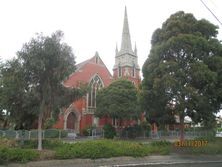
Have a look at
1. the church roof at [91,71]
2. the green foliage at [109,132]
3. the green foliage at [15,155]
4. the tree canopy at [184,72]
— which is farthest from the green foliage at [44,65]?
the church roof at [91,71]

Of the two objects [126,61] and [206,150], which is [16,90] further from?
[126,61]

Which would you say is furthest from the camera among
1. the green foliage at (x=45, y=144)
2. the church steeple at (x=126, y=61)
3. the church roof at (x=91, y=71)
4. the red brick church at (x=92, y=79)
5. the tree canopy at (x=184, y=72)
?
the church steeple at (x=126, y=61)

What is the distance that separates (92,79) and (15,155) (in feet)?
129

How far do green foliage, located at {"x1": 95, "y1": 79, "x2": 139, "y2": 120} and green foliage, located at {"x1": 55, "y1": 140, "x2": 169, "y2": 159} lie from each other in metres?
22.5

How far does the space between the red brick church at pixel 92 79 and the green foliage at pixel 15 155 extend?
1006 inches

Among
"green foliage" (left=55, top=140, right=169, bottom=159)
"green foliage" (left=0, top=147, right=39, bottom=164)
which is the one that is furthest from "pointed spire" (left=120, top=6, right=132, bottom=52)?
"green foliage" (left=0, top=147, right=39, bottom=164)

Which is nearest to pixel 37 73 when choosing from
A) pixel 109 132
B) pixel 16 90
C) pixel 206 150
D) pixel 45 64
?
pixel 45 64

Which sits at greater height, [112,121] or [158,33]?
[158,33]

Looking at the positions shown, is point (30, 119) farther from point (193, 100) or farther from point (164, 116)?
point (193, 100)

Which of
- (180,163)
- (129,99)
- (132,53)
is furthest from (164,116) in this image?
(132,53)

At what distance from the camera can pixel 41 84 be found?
793 inches

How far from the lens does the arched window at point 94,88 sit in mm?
53438

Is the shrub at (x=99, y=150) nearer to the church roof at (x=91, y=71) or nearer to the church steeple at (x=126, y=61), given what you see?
the church roof at (x=91, y=71)

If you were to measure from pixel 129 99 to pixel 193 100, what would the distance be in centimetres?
2254
